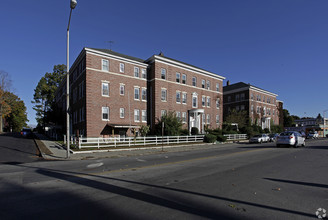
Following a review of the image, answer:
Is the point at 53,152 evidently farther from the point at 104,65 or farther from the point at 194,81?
the point at 194,81

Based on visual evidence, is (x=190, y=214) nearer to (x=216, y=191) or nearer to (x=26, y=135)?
(x=216, y=191)

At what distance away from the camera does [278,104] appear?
68500 mm

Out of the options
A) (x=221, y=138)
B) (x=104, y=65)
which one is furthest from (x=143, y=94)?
(x=221, y=138)

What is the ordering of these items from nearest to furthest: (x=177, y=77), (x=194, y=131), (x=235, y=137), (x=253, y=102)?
(x=194, y=131)
(x=177, y=77)
(x=235, y=137)
(x=253, y=102)

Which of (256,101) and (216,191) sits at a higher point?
(256,101)

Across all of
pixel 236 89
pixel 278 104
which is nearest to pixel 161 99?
pixel 236 89

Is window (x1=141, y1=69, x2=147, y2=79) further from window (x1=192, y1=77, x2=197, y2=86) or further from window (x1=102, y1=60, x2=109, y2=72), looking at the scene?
window (x1=192, y1=77, x2=197, y2=86)

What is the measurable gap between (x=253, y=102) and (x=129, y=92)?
38.5 meters

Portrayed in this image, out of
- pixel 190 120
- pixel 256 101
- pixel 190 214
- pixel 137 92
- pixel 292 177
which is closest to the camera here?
pixel 190 214

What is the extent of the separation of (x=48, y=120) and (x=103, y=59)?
66.4ft

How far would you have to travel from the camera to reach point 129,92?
2958 centimetres

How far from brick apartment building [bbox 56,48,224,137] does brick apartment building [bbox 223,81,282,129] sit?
735 inches

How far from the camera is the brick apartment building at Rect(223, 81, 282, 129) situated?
5322 centimetres

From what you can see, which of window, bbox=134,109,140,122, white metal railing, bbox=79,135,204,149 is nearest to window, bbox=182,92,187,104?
white metal railing, bbox=79,135,204,149
